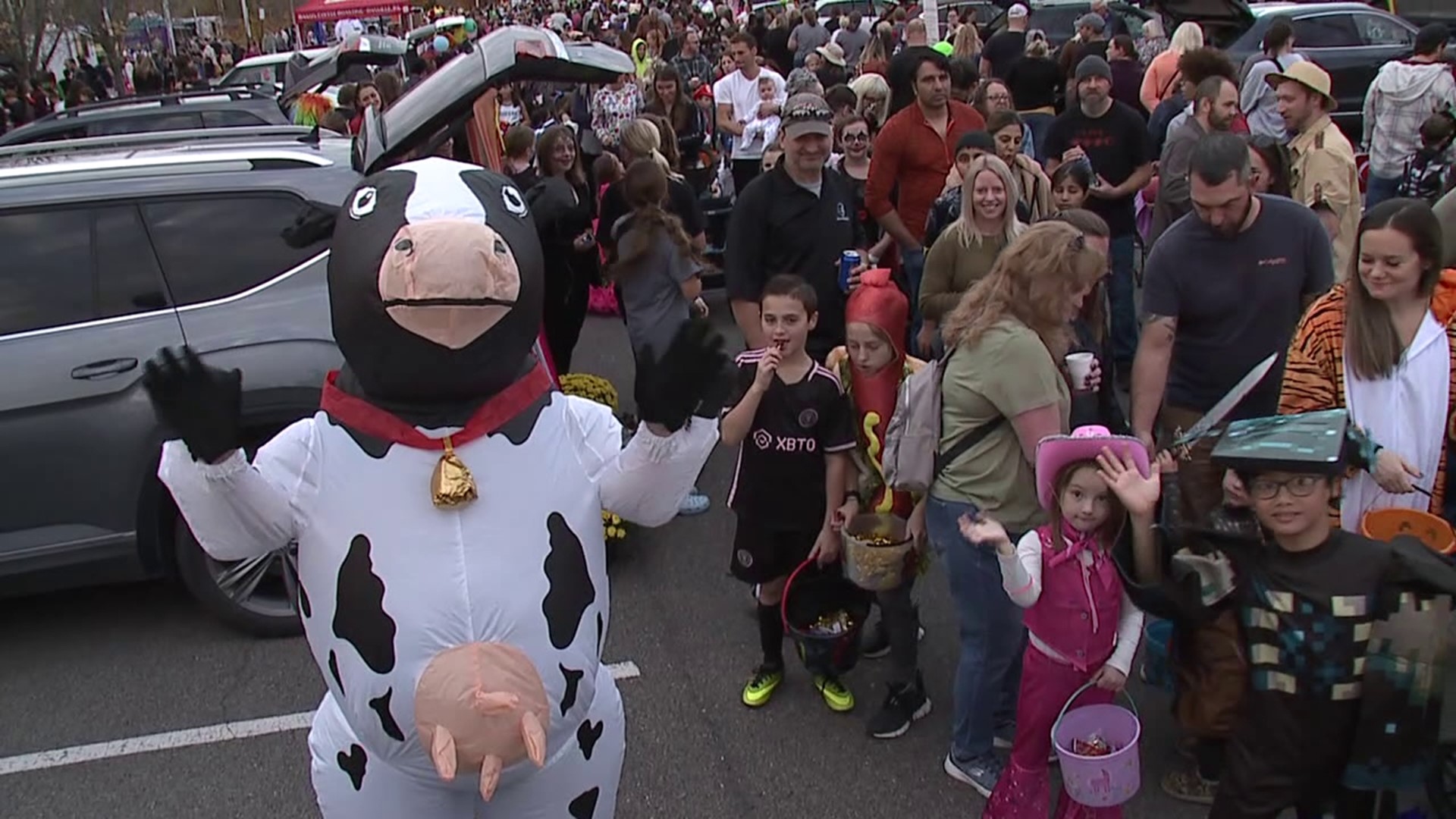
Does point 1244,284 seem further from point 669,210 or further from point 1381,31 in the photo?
point 1381,31

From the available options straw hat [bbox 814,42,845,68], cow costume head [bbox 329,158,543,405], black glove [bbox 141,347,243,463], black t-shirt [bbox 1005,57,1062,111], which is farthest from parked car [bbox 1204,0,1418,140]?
black glove [bbox 141,347,243,463]

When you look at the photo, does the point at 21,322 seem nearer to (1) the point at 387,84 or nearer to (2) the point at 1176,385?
(2) the point at 1176,385

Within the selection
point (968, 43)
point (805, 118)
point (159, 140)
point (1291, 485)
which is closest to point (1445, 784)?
point (1291, 485)

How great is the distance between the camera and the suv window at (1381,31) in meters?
13.6

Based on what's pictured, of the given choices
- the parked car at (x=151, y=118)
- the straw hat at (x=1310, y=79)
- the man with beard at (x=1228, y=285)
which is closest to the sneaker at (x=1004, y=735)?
the man with beard at (x=1228, y=285)

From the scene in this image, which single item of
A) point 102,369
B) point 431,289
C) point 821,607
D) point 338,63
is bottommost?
point 821,607

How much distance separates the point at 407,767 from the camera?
7.98 ft

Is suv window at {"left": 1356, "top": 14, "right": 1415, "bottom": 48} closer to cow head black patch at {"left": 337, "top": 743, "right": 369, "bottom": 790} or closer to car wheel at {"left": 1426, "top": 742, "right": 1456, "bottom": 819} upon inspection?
car wheel at {"left": 1426, "top": 742, "right": 1456, "bottom": 819}

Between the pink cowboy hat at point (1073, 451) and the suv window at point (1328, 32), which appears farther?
the suv window at point (1328, 32)

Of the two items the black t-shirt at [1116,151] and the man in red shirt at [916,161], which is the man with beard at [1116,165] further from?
the man in red shirt at [916,161]

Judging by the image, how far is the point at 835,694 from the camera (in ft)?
13.6

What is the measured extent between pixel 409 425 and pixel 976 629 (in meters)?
1.84

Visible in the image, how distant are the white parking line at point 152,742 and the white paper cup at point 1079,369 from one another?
8.60 feet

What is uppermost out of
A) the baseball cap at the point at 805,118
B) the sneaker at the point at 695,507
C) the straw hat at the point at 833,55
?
the baseball cap at the point at 805,118
